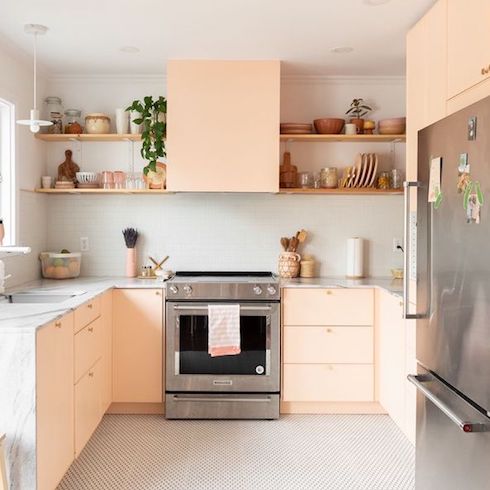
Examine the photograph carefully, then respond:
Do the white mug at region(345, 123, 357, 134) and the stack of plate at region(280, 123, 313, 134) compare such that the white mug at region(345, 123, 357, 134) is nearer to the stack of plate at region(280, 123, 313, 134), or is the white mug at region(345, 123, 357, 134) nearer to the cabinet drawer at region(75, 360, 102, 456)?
the stack of plate at region(280, 123, 313, 134)

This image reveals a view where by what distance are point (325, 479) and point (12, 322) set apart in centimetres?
175

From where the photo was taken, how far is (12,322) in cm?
236

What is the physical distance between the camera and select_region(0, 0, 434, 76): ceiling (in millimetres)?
3061

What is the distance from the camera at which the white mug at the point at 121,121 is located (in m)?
4.31

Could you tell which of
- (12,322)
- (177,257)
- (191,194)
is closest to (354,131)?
(191,194)

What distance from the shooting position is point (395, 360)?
136 inches

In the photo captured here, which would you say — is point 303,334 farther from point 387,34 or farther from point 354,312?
point 387,34

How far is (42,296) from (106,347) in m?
0.53

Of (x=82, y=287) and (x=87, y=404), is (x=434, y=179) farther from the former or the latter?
(x=82, y=287)

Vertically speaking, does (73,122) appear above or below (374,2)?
below

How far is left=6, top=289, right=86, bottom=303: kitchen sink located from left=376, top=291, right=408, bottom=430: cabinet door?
75.1 inches

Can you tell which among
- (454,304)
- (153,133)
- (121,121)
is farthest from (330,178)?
(454,304)

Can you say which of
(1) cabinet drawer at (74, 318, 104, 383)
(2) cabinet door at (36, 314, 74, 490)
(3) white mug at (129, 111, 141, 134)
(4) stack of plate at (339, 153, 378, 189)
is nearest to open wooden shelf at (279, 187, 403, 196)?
(4) stack of plate at (339, 153, 378, 189)

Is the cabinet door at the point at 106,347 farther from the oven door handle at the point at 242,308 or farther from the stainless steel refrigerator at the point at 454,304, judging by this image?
the stainless steel refrigerator at the point at 454,304
